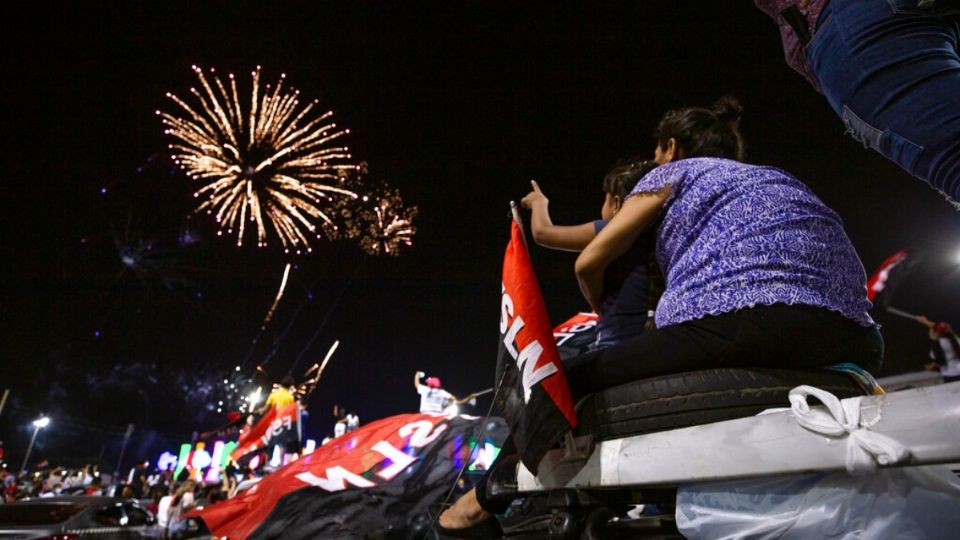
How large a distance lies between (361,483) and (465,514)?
2450 mm

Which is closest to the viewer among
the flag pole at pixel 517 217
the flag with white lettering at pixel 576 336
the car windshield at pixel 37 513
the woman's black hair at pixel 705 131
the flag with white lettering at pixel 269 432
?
the flag pole at pixel 517 217

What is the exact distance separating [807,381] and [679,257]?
1.82ft

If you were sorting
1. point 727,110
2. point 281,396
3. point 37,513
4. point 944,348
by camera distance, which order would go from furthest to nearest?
point 281,396, point 37,513, point 944,348, point 727,110

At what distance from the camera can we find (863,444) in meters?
1.11

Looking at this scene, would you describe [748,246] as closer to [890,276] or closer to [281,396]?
[890,276]

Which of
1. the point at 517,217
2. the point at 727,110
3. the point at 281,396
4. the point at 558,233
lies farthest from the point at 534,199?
the point at 281,396

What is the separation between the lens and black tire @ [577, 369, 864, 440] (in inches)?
57.8

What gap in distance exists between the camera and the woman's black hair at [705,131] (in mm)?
2460

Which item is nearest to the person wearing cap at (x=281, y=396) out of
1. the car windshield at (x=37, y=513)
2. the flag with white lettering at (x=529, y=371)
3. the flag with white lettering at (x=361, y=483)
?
the car windshield at (x=37, y=513)

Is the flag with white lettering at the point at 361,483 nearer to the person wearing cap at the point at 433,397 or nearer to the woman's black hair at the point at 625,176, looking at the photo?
the woman's black hair at the point at 625,176

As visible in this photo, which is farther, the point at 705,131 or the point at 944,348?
the point at 944,348

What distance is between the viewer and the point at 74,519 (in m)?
9.15

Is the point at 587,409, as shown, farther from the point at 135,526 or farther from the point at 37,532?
the point at 135,526

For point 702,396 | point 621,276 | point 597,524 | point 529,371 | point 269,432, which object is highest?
point 269,432
